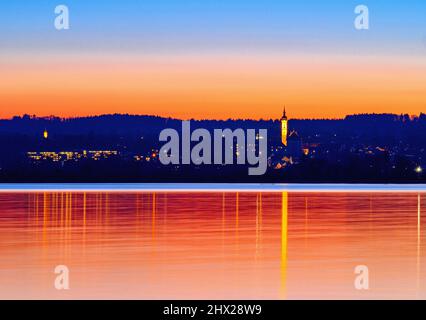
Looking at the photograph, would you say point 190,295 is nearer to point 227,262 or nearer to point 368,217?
point 227,262

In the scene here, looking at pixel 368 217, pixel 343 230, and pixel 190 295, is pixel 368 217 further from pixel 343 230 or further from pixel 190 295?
pixel 190 295

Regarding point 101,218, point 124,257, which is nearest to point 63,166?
point 101,218

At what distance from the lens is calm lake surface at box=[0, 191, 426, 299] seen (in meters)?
16.6

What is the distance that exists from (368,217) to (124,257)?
17.1 metres

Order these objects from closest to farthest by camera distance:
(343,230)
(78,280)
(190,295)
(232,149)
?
(190,295)
(78,280)
(343,230)
(232,149)

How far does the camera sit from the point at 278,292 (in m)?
16.3

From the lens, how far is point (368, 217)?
37000mm

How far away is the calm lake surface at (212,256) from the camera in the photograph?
16.6 meters

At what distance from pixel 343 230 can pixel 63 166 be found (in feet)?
453

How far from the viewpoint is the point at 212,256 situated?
21969 mm

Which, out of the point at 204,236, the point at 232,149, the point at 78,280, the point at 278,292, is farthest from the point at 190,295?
the point at 232,149

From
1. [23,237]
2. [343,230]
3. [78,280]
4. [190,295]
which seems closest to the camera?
[190,295]
